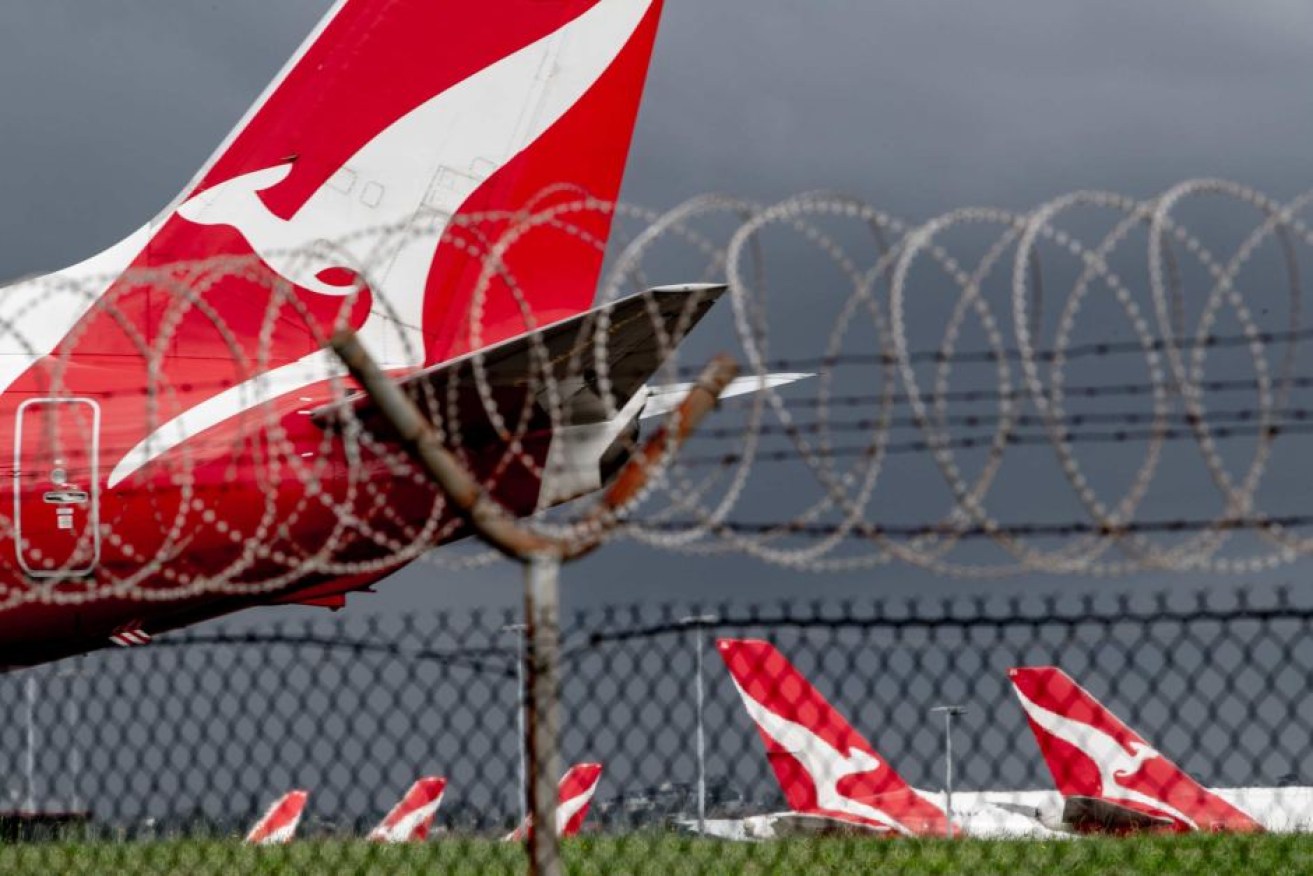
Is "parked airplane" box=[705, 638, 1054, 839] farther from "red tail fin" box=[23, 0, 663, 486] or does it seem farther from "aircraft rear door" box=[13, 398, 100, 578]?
"aircraft rear door" box=[13, 398, 100, 578]

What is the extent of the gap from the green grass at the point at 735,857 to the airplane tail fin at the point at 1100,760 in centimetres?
783

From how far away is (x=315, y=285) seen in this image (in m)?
13.5

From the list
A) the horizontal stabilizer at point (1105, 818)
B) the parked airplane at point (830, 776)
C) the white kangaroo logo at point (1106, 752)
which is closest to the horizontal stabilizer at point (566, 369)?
the parked airplane at point (830, 776)

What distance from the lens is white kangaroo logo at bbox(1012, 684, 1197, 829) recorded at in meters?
19.2

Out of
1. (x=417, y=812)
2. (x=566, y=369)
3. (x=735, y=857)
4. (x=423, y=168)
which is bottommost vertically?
(x=417, y=812)

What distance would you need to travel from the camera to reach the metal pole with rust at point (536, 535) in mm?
4863

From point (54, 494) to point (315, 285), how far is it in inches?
96.0

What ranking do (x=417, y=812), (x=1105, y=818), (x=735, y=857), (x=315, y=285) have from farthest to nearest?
1. (x=417, y=812)
2. (x=1105, y=818)
3. (x=315, y=285)
4. (x=735, y=857)

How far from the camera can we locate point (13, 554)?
12000mm

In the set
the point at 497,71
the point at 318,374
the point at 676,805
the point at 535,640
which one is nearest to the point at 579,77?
the point at 497,71

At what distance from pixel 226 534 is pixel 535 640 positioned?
7.40 metres

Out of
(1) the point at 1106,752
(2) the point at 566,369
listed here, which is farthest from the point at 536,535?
(1) the point at 1106,752

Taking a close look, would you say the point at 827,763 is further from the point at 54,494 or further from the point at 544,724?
the point at 544,724

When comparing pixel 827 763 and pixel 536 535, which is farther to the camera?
pixel 827 763
